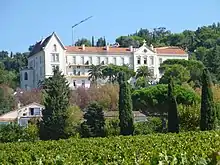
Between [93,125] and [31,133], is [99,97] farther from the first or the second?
[93,125]

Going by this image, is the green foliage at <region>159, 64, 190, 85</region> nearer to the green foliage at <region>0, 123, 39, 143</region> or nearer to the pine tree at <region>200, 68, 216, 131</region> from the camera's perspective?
the green foliage at <region>0, 123, 39, 143</region>

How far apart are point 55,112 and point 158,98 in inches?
607

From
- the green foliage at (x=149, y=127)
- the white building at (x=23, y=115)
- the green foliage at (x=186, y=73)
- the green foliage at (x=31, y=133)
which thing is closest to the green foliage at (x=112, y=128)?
the green foliage at (x=149, y=127)

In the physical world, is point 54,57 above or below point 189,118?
above

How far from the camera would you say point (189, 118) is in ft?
146

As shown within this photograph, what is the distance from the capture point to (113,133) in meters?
45.0

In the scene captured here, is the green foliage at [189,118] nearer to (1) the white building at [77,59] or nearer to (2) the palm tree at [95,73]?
(2) the palm tree at [95,73]

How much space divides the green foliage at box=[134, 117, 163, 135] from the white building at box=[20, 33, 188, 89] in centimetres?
6013

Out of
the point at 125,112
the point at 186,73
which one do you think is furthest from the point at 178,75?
the point at 125,112

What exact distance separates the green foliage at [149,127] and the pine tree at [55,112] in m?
6.47

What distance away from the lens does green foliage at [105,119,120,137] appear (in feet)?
147

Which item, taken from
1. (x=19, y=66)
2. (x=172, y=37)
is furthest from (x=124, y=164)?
(x=172, y=37)

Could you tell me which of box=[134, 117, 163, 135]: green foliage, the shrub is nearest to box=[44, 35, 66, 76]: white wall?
the shrub

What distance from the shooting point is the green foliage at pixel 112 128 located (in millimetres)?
44819
